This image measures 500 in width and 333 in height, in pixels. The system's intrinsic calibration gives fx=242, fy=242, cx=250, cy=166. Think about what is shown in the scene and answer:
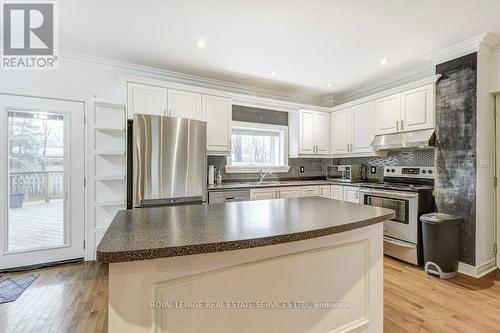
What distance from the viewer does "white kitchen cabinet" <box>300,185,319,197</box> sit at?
3892 millimetres

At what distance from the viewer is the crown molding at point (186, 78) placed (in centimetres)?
307

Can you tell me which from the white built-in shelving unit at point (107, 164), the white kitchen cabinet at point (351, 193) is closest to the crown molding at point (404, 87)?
the white kitchen cabinet at point (351, 193)

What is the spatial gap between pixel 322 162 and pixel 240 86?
224cm

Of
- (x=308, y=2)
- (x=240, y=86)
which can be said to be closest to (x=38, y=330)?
(x=308, y=2)

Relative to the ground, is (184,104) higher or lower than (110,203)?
higher

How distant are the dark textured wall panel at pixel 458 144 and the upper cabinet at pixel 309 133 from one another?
1.79 meters

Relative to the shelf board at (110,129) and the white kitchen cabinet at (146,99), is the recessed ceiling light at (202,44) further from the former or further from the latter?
the shelf board at (110,129)

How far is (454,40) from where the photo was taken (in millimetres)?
2662

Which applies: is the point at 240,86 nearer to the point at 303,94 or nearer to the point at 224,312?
the point at 303,94

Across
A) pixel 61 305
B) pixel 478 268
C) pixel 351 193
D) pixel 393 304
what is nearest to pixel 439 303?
pixel 393 304

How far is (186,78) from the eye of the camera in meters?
3.65

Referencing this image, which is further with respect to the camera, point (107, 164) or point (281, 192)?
point (281, 192)

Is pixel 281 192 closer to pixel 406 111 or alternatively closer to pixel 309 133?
pixel 309 133

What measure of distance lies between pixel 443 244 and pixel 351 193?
1353 mm
